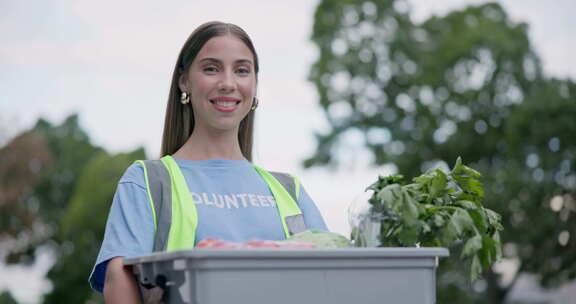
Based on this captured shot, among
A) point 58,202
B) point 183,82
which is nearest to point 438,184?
point 183,82

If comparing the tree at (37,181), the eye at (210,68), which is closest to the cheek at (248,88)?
the eye at (210,68)

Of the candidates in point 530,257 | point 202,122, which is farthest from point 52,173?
point 202,122

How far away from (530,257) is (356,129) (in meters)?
7.45

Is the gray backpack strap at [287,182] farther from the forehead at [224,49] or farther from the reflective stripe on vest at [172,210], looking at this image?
the forehead at [224,49]

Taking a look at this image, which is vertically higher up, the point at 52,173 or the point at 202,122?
the point at 202,122

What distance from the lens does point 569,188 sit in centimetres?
2744

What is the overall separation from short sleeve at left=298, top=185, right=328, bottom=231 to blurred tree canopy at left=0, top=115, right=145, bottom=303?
38.6 m

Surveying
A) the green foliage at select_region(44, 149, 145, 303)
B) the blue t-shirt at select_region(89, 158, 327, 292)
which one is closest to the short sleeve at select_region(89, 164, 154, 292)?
the blue t-shirt at select_region(89, 158, 327, 292)

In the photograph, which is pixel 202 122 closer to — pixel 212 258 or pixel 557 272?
pixel 212 258

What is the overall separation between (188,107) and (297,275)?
1374mm

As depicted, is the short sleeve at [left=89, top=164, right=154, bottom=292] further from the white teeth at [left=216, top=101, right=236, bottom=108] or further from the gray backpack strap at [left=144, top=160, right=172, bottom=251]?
the white teeth at [left=216, top=101, right=236, bottom=108]

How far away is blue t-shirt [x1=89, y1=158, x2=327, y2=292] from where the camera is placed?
3.01 metres

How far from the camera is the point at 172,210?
10.3ft

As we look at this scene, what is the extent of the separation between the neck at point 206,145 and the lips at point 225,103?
0.15 metres
